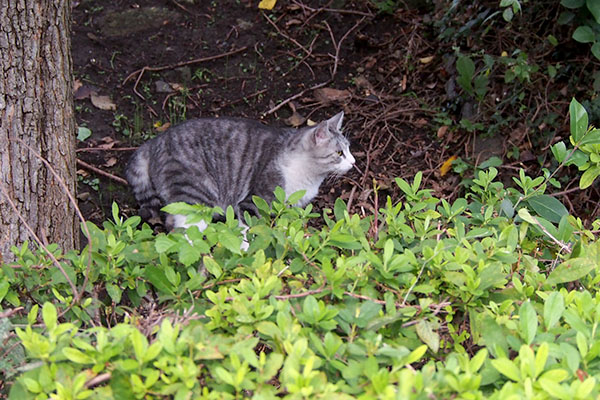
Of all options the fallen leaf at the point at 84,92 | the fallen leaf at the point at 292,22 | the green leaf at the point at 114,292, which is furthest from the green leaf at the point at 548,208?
the fallen leaf at the point at 292,22

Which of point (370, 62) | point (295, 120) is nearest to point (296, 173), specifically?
point (295, 120)

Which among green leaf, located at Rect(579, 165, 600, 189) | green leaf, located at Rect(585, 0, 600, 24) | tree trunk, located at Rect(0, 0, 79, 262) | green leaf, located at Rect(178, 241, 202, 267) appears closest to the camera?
green leaf, located at Rect(178, 241, 202, 267)

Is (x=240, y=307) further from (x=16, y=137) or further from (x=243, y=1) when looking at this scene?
(x=243, y=1)

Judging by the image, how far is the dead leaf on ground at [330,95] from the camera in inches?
211

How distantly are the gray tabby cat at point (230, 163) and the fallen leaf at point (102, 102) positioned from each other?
0.93 m

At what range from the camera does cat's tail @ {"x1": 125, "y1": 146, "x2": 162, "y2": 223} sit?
419 centimetres

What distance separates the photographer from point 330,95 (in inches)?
213

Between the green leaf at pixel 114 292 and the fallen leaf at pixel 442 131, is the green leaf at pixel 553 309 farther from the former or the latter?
the fallen leaf at pixel 442 131

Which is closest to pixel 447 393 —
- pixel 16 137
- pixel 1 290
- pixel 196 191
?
pixel 1 290

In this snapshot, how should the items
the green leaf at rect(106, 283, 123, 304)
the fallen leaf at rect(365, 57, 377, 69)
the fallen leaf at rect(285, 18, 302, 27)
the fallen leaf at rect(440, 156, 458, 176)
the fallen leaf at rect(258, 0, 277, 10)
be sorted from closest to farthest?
1. the green leaf at rect(106, 283, 123, 304)
2. the fallen leaf at rect(440, 156, 458, 176)
3. the fallen leaf at rect(365, 57, 377, 69)
4. the fallen leaf at rect(285, 18, 302, 27)
5. the fallen leaf at rect(258, 0, 277, 10)

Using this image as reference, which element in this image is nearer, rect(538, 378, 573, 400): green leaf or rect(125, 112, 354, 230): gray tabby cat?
rect(538, 378, 573, 400): green leaf

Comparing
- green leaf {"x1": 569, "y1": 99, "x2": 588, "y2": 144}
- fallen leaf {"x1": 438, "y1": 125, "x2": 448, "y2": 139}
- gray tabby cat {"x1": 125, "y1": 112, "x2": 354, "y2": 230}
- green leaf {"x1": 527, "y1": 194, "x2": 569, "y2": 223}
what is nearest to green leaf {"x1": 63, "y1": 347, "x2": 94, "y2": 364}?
green leaf {"x1": 527, "y1": 194, "x2": 569, "y2": 223}

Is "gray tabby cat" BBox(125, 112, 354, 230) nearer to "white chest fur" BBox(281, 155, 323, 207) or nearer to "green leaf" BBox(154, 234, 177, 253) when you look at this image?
"white chest fur" BBox(281, 155, 323, 207)

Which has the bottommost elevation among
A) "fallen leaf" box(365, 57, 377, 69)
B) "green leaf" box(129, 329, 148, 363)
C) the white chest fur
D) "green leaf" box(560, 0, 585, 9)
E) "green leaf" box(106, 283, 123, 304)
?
the white chest fur
